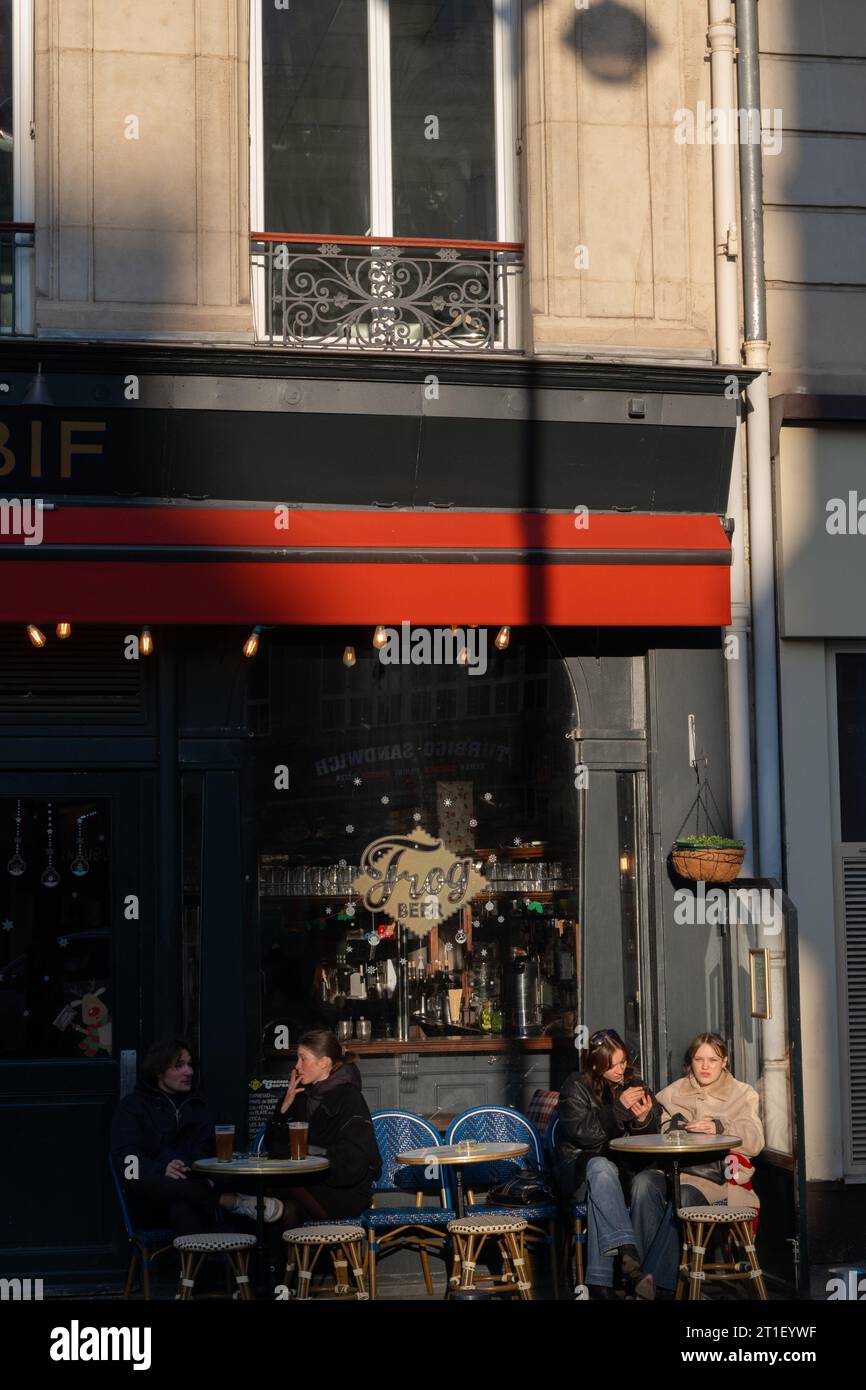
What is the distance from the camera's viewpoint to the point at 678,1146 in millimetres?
8594

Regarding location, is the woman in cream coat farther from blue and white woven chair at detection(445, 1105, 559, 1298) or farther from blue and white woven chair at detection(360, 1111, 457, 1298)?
blue and white woven chair at detection(360, 1111, 457, 1298)

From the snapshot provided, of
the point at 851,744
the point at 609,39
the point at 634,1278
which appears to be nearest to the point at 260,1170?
the point at 634,1278

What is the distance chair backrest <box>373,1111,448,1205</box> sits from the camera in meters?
9.60

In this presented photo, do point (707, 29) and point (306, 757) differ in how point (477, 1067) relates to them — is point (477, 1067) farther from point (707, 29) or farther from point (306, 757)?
point (707, 29)

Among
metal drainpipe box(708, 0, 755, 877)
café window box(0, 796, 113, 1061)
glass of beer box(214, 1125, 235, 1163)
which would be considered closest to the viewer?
glass of beer box(214, 1125, 235, 1163)

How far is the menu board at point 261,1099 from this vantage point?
32.0 ft

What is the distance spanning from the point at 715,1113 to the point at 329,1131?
2.01m

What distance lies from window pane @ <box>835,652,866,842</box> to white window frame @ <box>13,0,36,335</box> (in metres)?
5.04

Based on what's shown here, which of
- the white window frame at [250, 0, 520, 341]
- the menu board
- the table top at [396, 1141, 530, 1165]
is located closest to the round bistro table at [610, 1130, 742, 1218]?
the table top at [396, 1141, 530, 1165]

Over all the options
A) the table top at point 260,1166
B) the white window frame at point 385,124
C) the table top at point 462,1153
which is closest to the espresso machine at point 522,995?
the table top at point 462,1153

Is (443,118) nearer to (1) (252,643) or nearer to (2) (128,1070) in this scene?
(1) (252,643)

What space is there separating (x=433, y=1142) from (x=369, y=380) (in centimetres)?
412

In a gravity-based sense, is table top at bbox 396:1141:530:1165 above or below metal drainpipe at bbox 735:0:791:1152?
below
